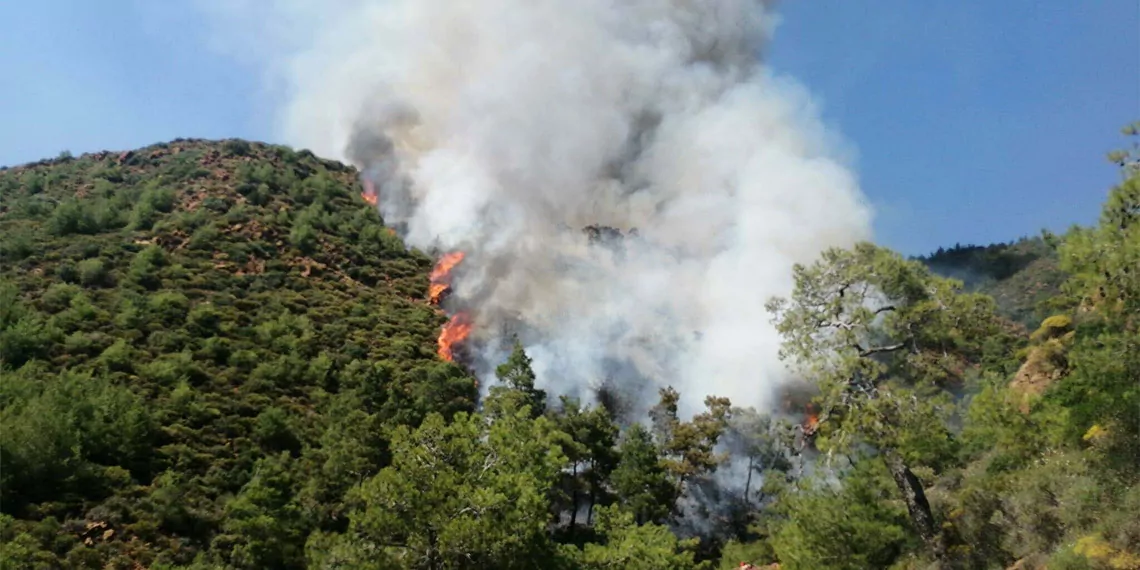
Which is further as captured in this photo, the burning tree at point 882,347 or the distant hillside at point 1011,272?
the distant hillside at point 1011,272

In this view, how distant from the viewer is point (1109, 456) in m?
13.9

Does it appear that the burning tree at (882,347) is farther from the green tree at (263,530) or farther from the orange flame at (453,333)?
the orange flame at (453,333)

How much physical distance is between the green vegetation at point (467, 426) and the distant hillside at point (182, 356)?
0.21m

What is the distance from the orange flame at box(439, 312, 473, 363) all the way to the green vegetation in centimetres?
243

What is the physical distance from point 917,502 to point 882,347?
12.2 ft

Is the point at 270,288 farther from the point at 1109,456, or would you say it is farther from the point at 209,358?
the point at 1109,456

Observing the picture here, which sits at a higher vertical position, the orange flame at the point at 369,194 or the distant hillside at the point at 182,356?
the orange flame at the point at 369,194

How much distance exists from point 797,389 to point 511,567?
43563mm

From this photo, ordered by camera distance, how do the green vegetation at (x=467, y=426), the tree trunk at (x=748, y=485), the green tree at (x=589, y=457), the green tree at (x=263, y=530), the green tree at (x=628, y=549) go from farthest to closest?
the tree trunk at (x=748, y=485) → the green tree at (x=589, y=457) → the green tree at (x=263, y=530) → the green tree at (x=628, y=549) → the green vegetation at (x=467, y=426)

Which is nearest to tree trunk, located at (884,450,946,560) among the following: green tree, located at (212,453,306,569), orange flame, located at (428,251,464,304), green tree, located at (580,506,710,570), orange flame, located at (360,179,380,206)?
green tree, located at (580,506,710,570)

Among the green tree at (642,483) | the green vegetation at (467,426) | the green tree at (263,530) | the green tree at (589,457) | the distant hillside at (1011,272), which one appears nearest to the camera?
the green vegetation at (467,426)

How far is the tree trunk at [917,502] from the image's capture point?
16.3m

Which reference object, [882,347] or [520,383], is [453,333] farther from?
[882,347]

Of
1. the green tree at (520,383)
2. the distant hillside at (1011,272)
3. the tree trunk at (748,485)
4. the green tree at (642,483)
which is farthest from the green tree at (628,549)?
the distant hillside at (1011,272)
